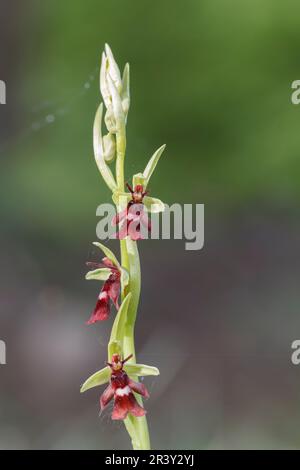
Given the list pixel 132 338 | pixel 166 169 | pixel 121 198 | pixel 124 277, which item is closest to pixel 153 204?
pixel 121 198

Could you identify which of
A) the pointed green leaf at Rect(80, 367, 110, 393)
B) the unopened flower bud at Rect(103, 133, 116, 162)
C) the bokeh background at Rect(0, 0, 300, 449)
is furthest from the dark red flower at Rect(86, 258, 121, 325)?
the bokeh background at Rect(0, 0, 300, 449)

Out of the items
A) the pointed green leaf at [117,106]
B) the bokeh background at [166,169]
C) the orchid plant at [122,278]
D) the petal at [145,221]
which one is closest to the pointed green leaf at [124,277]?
the orchid plant at [122,278]

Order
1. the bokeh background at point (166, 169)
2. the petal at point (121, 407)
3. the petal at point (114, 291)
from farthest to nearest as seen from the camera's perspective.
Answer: the bokeh background at point (166, 169)
the petal at point (114, 291)
the petal at point (121, 407)

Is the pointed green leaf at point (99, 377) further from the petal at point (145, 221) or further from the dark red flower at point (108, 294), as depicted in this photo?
the petal at point (145, 221)

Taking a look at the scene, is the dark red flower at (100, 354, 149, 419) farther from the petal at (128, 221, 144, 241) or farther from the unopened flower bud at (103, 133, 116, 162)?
the unopened flower bud at (103, 133, 116, 162)

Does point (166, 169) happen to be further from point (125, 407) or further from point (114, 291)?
point (125, 407)

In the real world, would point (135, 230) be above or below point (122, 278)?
above
